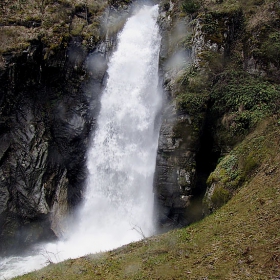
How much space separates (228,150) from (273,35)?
6.85m

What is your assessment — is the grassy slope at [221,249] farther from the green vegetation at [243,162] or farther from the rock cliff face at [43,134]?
the rock cliff face at [43,134]

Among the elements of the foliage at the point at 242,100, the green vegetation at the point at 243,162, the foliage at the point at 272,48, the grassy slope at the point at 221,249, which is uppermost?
the foliage at the point at 272,48

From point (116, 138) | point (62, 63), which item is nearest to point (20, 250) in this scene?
point (116, 138)

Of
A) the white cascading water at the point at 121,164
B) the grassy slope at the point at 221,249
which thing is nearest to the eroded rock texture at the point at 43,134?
the white cascading water at the point at 121,164

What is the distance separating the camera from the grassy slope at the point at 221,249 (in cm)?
654

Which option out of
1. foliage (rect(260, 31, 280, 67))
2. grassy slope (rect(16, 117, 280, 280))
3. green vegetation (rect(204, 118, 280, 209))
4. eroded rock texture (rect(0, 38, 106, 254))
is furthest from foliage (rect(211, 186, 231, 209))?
eroded rock texture (rect(0, 38, 106, 254))

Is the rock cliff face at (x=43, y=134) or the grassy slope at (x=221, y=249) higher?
the rock cliff face at (x=43, y=134)

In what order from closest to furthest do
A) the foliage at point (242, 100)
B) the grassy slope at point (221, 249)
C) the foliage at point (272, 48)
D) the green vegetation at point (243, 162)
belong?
the grassy slope at point (221, 249) < the green vegetation at point (243, 162) < the foliage at point (242, 100) < the foliage at point (272, 48)

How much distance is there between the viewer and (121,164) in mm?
18516

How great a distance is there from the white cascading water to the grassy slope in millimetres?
6200

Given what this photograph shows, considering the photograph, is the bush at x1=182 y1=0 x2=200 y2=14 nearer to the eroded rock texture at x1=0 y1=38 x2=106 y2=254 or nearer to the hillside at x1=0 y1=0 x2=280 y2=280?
the hillside at x1=0 y1=0 x2=280 y2=280

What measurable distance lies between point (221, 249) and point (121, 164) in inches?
460

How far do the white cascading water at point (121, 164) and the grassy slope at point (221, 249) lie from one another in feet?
20.3

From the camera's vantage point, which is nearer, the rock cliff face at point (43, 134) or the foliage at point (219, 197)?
the foliage at point (219, 197)
